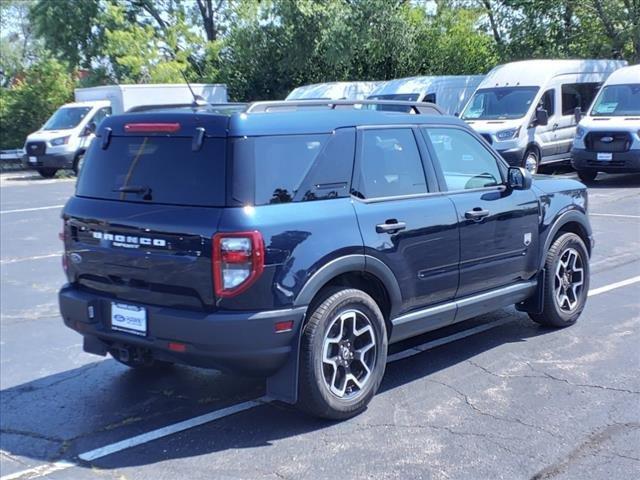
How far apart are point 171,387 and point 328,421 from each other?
132cm

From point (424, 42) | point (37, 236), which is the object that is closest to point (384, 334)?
point (37, 236)

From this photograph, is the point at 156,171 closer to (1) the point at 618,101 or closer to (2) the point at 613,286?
(2) the point at 613,286

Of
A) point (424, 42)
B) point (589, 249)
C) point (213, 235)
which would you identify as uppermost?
point (424, 42)

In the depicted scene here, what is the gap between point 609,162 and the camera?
628 inches

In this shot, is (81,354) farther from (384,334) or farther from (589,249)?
(589,249)

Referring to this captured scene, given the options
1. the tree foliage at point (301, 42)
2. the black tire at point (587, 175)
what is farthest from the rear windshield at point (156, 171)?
the tree foliage at point (301, 42)

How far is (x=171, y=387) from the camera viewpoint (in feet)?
18.2

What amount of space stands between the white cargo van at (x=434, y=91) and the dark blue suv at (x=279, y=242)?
46.9ft

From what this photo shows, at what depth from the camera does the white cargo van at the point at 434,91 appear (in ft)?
65.0

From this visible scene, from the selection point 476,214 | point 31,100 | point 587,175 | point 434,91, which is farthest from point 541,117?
point 31,100

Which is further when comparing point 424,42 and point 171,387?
point 424,42

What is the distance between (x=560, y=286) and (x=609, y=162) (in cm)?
1038

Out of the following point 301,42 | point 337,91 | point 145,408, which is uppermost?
point 301,42

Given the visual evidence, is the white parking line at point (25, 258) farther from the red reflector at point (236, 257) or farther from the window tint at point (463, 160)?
the red reflector at point (236, 257)
